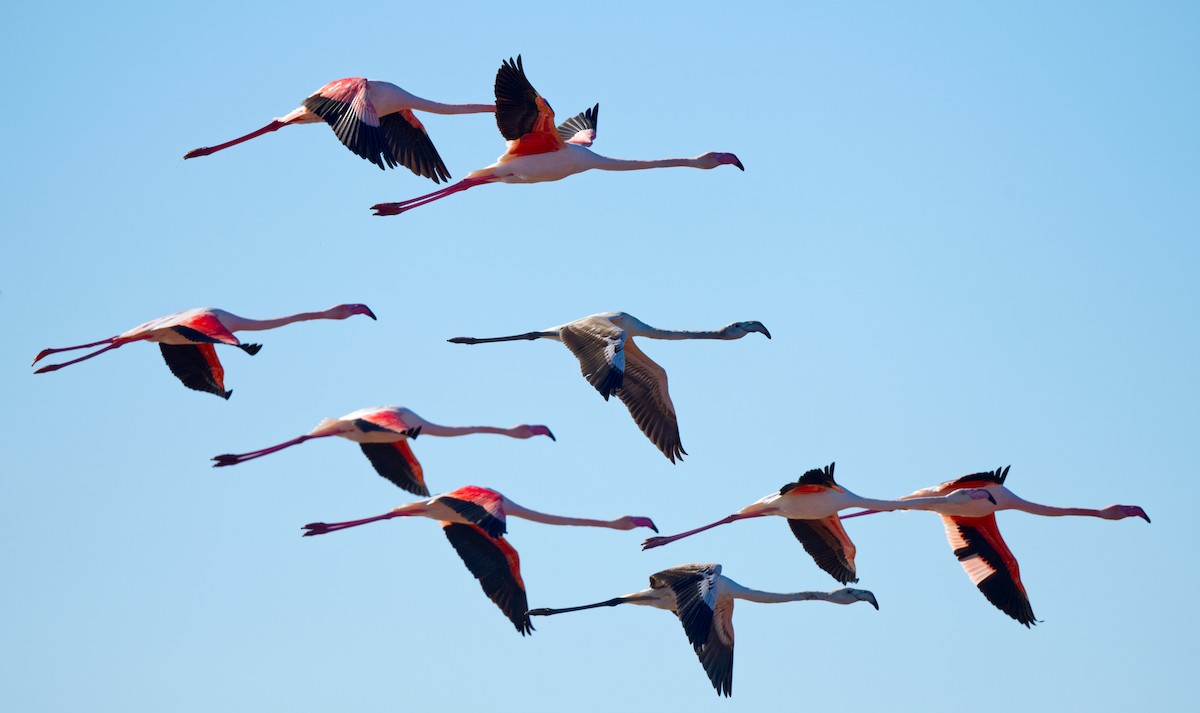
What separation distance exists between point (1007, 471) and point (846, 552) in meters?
2.28

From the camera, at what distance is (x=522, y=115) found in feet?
79.6

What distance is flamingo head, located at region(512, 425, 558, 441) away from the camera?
80.3 feet

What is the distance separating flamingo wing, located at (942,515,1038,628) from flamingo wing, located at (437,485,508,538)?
261 inches

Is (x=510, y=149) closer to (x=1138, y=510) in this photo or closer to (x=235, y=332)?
(x=235, y=332)

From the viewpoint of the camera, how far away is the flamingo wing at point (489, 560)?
80.0 feet

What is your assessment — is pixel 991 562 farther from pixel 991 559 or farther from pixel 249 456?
pixel 249 456

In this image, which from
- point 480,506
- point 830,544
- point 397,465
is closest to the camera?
point 480,506

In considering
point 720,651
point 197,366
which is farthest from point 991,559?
point 197,366

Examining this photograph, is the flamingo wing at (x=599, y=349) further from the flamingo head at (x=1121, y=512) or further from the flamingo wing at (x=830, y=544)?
the flamingo head at (x=1121, y=512)

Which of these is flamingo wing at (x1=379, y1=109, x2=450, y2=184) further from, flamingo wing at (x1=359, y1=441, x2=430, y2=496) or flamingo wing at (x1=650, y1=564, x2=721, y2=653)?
flamingo wing at (x1=650, y1=564, x2=721, y2=653)

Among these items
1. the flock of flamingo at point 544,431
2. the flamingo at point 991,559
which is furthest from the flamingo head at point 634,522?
the flamingo at point 991,559

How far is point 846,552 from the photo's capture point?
26016 millimetres

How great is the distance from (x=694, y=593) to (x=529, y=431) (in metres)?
2.80

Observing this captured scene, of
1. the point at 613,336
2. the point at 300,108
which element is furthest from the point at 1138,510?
the point at 300,108
